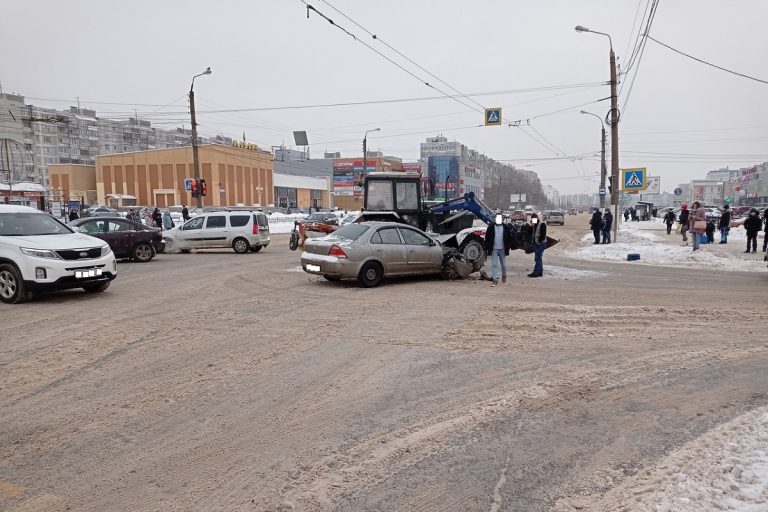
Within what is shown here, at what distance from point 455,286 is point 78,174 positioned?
3097 inches

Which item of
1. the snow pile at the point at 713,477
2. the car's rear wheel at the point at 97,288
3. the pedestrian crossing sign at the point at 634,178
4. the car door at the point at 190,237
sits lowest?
the snow pile at the point at 713,477

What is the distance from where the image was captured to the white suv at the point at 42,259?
31.7 ft

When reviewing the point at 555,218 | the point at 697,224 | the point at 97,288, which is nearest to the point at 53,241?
the point at 97,288

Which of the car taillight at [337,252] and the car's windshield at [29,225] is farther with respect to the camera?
the car taillight at [337,252]

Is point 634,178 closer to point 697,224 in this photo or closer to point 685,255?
point 697,224

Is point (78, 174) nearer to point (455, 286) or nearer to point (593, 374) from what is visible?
point (455, 286)

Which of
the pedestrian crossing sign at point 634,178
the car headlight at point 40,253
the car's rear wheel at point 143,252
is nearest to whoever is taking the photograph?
the car headlight at point 40,253

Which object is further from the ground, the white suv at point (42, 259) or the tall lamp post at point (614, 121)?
the tall lamp post at point (614, 121)

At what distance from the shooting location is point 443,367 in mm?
6250

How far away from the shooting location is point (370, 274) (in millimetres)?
12133

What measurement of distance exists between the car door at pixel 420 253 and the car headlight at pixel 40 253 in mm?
7207

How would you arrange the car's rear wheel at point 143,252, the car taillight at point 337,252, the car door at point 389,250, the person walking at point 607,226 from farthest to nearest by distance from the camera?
the person walking at point 607,226, the car's rear wheel at point 143,252, the car door at point 389,250, the car taillight at point 337,252

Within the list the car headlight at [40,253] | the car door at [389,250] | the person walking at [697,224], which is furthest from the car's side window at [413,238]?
the person walking at [697,224]

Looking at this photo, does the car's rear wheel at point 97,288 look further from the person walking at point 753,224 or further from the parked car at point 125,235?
the person walking at point 753,224
